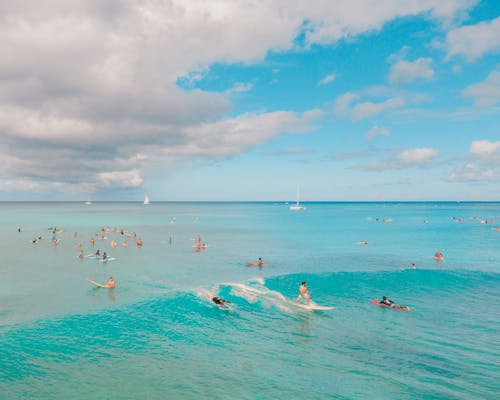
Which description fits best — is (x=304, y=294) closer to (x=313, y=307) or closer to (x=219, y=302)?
(x=313, y=307)

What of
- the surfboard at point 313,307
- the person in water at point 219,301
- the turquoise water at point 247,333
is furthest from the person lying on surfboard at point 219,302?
the surfboard at point 313,307

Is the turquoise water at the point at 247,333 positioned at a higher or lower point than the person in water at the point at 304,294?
lower

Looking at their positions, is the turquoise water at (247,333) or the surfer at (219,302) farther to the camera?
the surfer at (219,302)

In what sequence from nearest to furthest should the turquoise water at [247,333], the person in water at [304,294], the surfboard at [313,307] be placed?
the turquoise water at [247,333] < the surfboard at [313,307] < the person in water at [304,294]

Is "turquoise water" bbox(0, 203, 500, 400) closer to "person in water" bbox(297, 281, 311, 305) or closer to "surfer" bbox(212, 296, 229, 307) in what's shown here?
"surfer" bbox(212, 296, 229, 307)

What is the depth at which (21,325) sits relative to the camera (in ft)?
85.7

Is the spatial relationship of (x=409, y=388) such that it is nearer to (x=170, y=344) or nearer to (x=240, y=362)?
(x=240, y=362)

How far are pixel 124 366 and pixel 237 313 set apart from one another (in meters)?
11.3

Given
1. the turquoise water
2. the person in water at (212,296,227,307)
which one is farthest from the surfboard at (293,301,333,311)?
the person in water at (212,296,227,307)

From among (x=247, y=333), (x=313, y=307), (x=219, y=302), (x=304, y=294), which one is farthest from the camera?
(x=304, y=294)

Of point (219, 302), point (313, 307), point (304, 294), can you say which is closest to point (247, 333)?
point (219, 302)

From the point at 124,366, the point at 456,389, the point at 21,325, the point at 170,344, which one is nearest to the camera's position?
the point at 456,389

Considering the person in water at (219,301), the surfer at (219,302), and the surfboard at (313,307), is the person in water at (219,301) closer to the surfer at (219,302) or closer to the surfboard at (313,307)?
the surfer at (219,302)

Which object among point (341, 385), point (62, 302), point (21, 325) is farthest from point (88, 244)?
point (341, 385)
